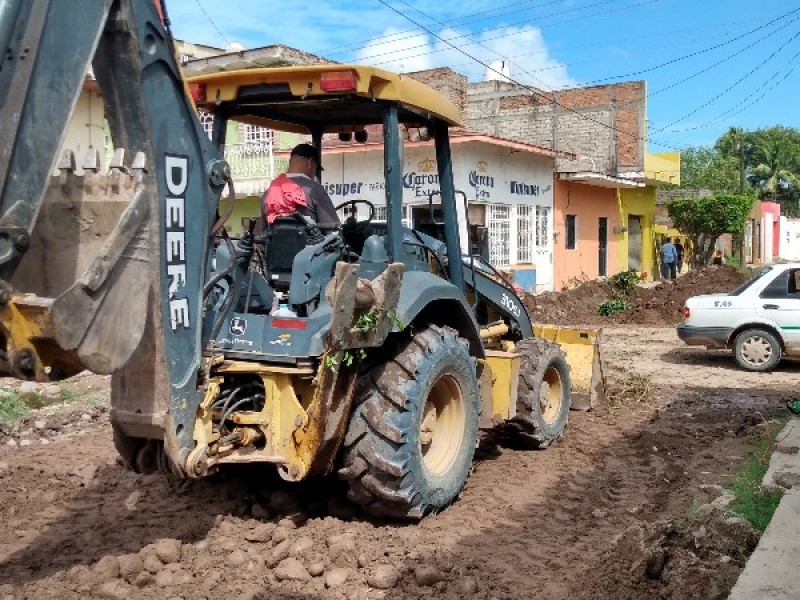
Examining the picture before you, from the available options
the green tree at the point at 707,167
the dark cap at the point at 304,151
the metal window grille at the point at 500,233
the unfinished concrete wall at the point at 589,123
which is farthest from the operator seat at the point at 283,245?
the green tree at the point at 707,167

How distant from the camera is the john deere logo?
15.9 ft

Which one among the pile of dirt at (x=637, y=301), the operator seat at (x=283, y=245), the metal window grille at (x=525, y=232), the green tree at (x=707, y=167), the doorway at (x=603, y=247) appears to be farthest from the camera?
the green tree at (x=707, y=167)

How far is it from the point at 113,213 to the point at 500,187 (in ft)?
63.9

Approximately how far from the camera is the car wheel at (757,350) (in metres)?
12.3

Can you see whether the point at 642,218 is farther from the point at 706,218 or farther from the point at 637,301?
the point at 637,301

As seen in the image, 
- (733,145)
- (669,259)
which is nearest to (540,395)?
(669,259)

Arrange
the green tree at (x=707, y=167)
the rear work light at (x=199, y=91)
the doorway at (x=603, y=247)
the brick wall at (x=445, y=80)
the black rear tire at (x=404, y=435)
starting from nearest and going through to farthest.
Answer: the black rear tire at (x=404, y=435) → the rear work light at (x=199, y=91) → the brick wall at (x=445, y=80) → the doorway at (x=603, y=247) → the green tree at (x=707, y=167)

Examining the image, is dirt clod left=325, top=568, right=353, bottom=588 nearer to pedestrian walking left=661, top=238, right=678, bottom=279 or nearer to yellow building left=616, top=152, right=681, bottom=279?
yellow building left=616, top=152, right=681, bottom=279

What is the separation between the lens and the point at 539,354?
7234 millimetres

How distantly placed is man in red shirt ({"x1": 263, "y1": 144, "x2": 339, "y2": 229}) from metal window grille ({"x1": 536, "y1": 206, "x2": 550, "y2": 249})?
Result: 19.8 metres

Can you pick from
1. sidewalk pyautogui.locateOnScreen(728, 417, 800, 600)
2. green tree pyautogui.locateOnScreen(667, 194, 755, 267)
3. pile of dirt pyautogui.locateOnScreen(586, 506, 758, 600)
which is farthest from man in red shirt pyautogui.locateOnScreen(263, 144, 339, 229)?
green tree pyautogui.locateOnScreen(667, 194, 755, 267)

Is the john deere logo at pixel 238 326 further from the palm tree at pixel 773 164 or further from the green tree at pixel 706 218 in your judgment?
the palm tree at pixel 773 164

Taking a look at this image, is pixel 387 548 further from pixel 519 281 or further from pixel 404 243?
pixel 519 281

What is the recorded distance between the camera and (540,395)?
24.0 feet
